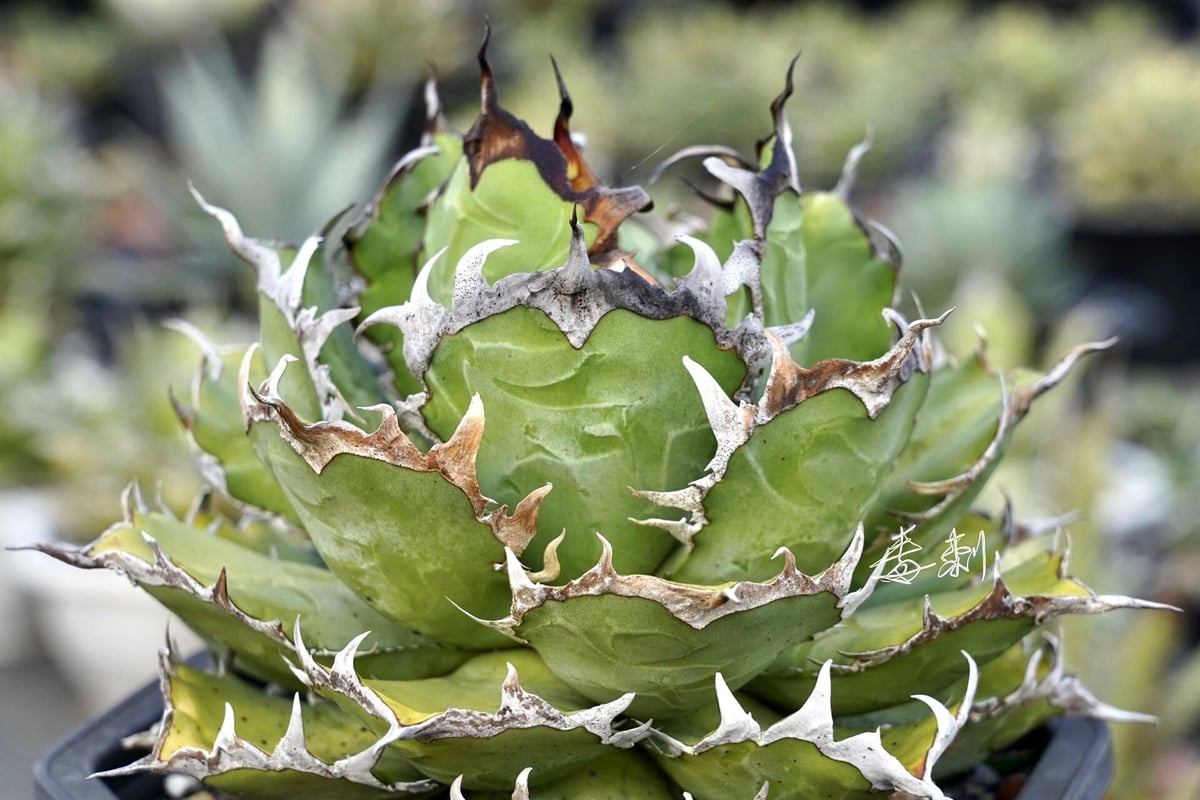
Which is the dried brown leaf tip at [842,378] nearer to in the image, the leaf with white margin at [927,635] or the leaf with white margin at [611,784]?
the leaf with white margin at [927,635]

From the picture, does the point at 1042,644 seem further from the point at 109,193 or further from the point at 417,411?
the point at 109,193

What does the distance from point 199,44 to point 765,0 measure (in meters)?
4.18

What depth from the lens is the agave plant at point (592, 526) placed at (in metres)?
0.67

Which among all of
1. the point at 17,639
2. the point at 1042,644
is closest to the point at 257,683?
the point at 1042,644

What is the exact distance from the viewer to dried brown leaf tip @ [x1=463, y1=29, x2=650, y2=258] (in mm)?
755

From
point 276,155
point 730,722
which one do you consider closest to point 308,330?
point 730,722

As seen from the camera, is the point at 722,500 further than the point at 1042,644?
No

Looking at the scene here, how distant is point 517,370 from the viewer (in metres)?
0.71

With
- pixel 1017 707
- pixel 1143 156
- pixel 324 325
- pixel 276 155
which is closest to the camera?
pixel 324 325

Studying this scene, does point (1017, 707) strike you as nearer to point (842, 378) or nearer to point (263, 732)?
point (842, 378)

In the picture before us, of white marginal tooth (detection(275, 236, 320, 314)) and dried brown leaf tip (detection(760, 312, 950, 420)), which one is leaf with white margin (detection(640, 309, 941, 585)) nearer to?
dried brown leaf tip (detection(760, 312, 950, 420))

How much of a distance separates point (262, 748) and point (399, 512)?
0.22 meters

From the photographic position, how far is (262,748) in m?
0.80

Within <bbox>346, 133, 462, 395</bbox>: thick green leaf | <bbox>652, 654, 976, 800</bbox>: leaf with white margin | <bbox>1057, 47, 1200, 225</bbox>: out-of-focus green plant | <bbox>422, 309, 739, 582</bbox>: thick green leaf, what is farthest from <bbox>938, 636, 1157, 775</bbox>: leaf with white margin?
<bbox>1057, 47, 1200, 225</bbox>: out-of-focus green plant
